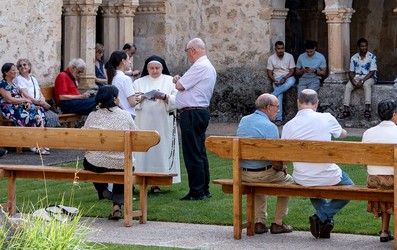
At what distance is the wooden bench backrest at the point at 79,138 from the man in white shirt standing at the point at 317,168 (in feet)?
4.03

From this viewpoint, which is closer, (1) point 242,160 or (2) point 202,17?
(1) point 242,160

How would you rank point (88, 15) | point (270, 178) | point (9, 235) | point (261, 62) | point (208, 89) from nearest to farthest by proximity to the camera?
point (9, 235), point (270, 178), point (208, 89), point (88, 15), point (261, 62)

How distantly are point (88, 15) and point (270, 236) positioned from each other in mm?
10955

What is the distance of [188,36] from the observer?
22938 millimetres

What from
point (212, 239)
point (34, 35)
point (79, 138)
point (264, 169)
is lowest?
point (212, 239)

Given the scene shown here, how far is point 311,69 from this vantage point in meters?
21.7

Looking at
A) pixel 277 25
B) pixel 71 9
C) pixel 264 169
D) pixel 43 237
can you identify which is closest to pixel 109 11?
pixel 71 9

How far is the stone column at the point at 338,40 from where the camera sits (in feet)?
71.6

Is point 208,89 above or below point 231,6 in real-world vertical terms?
below

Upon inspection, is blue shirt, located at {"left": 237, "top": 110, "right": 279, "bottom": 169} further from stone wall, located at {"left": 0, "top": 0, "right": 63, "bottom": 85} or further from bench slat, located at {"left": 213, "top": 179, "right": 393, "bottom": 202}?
stone wall, located at {"left": 0, "top": 0, "right": 63, "bottom": 85}

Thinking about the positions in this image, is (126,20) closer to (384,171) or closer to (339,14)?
(339,14)

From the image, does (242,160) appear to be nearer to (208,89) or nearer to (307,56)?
(208,89)

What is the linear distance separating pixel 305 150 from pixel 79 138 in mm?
2190

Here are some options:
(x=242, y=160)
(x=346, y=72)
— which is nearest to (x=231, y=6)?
(x=346, y=72)
